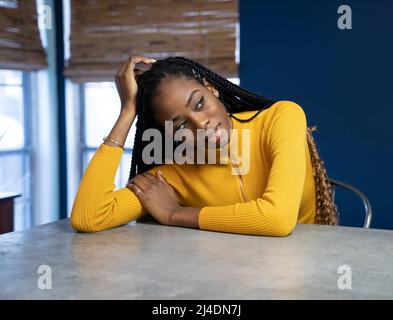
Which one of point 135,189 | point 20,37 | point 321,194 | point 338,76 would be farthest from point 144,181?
point 20,37

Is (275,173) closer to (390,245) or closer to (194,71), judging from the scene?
(390,245)

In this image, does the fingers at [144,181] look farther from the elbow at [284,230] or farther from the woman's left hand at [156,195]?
the elbow at [284,230]

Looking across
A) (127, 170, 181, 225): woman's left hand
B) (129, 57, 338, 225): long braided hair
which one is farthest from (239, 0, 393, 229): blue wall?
(127, 170, 181, 225): woman's left hand

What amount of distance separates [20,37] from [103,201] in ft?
8.12

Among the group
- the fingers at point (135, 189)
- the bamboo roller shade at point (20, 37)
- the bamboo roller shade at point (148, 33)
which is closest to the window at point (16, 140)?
the bamboo roller shade at point (20, 37)

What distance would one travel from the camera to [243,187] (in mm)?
1569

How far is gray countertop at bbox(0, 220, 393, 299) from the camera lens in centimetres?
90

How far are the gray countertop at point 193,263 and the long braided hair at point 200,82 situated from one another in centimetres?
31

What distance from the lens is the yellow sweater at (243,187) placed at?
1.34m

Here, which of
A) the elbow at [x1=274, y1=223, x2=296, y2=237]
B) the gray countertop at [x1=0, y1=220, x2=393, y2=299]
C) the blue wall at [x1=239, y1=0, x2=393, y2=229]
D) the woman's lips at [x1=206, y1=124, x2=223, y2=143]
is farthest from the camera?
the blue wall at [x1=239, y1=0, x2=393, y2=229]

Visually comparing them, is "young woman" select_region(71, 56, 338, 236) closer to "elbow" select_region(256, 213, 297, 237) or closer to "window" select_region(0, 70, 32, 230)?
"elbow" select_region(256, 213, 297, 237)

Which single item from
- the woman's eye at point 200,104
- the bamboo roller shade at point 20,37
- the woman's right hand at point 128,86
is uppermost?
the bamboo roller shade at point 20,37

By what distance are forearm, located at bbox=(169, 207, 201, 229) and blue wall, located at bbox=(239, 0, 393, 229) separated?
182cm

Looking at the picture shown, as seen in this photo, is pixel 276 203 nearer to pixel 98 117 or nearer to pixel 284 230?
pixel 284 230
